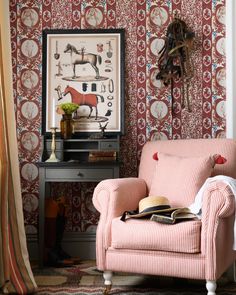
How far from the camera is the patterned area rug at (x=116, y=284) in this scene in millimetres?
3426

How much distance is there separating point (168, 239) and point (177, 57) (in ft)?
6.18

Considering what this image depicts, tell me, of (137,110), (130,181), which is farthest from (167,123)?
(130,181)

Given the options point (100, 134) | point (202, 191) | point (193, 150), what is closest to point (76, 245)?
point (100, 134)

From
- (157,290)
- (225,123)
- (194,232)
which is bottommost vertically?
(157,290)

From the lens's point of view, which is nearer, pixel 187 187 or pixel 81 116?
pixel 187 187

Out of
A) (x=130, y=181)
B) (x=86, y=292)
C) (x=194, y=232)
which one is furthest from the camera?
(x=130, y=181)

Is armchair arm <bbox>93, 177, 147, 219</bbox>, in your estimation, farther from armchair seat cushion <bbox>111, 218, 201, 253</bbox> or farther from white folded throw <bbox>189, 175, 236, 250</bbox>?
white folded throw <bbox>189, 175, 236, 250</bbox>

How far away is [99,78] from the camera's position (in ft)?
15.0

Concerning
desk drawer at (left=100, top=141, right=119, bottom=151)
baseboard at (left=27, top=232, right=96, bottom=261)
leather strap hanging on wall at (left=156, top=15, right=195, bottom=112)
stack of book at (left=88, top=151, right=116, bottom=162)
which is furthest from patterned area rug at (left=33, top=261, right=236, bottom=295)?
leather strap hanging on wall at (left=156, top=15, right=195, bottom=112)

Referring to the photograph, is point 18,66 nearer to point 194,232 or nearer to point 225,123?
point 225,123

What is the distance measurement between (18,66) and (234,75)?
1.78m

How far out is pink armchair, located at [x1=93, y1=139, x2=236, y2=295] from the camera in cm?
307

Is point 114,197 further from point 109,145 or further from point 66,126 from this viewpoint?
point 66,126

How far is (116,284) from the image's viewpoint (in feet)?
11.9
